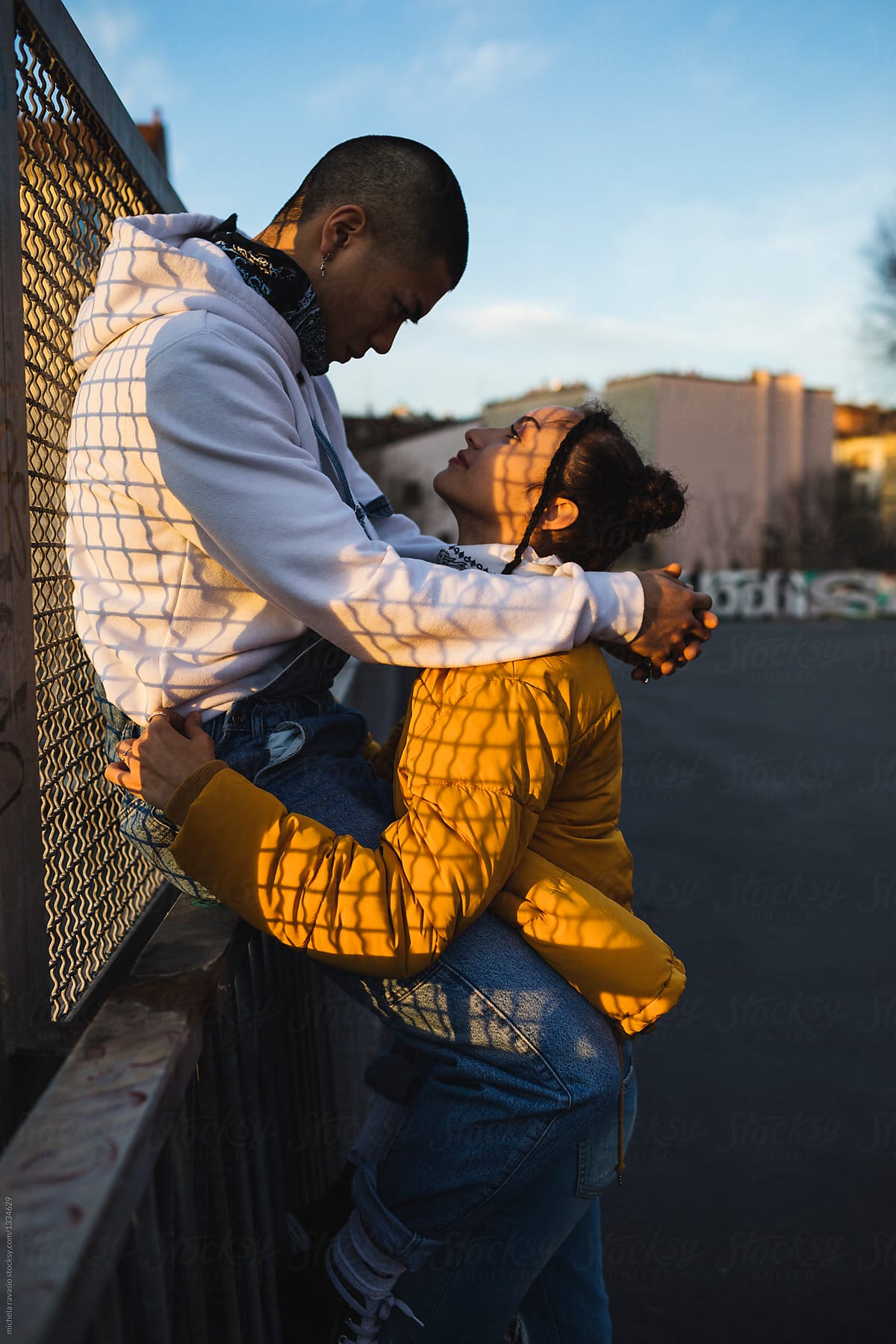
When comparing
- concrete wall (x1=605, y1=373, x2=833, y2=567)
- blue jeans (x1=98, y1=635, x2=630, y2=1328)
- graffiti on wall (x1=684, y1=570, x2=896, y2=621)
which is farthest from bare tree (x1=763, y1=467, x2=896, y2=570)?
blue jeans (x1=98, y1=635, x2=630, y2=1328)

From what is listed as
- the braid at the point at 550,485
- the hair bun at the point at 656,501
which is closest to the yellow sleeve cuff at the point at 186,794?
the braid at the point at 550,485

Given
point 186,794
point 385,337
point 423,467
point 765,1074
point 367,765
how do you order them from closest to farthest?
1. point 186,794
2. point 367,765
3. point 385,337
4. point 765,1074
5. point 423,467

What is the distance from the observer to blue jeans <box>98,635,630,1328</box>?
1.74 meters

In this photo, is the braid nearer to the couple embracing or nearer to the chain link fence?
the couple embracing

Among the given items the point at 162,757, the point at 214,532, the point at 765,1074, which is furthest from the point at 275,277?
the point at 765,1074

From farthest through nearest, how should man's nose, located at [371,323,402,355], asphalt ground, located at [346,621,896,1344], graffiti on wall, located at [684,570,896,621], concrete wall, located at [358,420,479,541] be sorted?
concrete wall, located at [358,420,479,541] → graffiti on wall, located at [684,570,896,621] → asphalt ground, located at [346,621,896,1344] → man's nose, located at [371,323,402,355]

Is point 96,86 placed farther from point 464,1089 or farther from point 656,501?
point 464,1089

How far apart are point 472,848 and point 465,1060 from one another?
1.21ft

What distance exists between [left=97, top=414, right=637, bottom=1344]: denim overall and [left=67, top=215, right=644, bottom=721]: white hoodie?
0.14 m

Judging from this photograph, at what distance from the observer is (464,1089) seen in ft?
5.88

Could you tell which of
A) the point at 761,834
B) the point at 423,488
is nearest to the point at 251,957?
the point at 761,834

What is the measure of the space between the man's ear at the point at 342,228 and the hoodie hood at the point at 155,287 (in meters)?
0.42

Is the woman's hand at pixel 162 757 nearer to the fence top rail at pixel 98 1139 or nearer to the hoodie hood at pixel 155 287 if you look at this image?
the fence top rail at pixel 98 1139

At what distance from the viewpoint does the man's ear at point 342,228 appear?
7.39 feet
